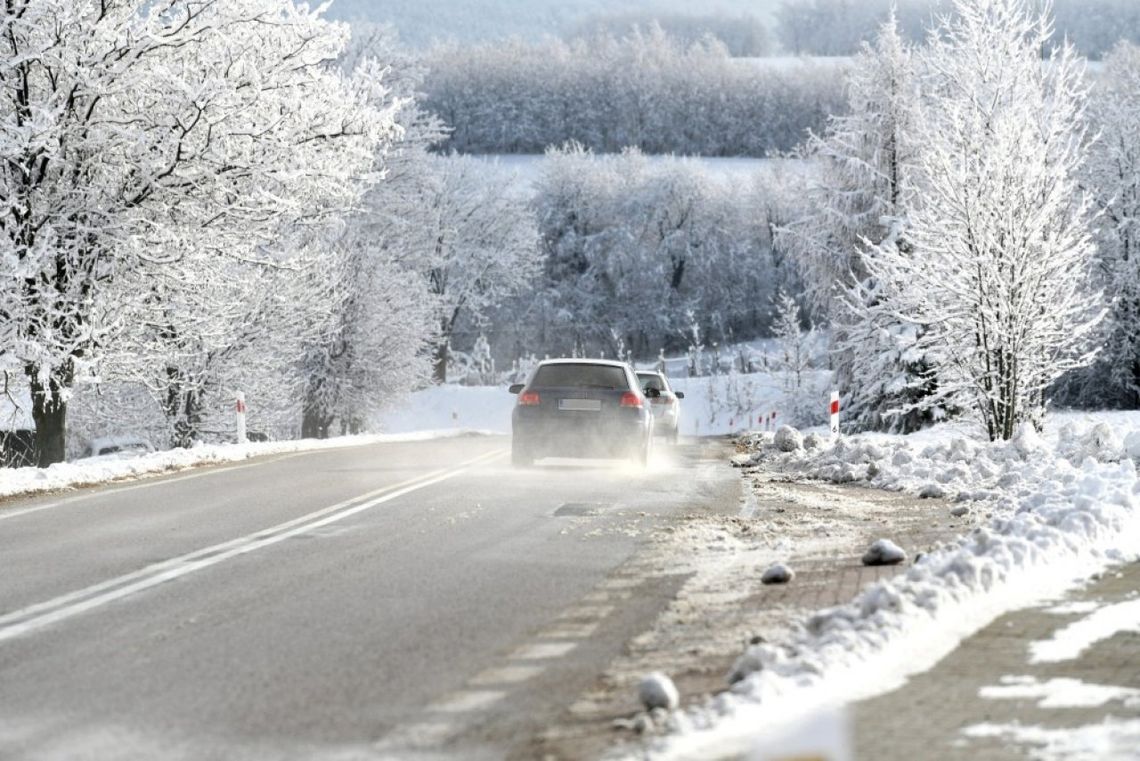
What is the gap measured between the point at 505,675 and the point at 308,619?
6.00 ft

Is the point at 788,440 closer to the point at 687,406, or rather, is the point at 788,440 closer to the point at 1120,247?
the point at 1120,247

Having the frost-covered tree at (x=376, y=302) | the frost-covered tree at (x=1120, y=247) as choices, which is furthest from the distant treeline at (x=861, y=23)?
the frost-covered tree at (x=376, y=302)

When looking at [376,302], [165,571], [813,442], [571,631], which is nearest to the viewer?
[571,631]

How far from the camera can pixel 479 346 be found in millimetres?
83688

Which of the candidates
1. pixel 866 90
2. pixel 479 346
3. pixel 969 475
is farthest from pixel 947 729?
pixel 479 346

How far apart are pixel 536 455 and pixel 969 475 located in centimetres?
655

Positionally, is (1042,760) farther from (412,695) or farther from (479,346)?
(479,346)

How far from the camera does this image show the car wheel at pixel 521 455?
66.1ft

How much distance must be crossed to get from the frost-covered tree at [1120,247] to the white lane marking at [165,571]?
37.4 meters

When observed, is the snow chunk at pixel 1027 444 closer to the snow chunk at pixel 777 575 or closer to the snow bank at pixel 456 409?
the snow chunk at pixel 777 575

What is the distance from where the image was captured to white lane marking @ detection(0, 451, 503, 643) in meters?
7.88

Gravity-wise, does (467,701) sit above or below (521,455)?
below

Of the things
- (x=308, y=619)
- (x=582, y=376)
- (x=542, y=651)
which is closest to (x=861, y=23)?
(x=582, y=376)

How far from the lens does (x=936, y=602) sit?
22.4 ft
